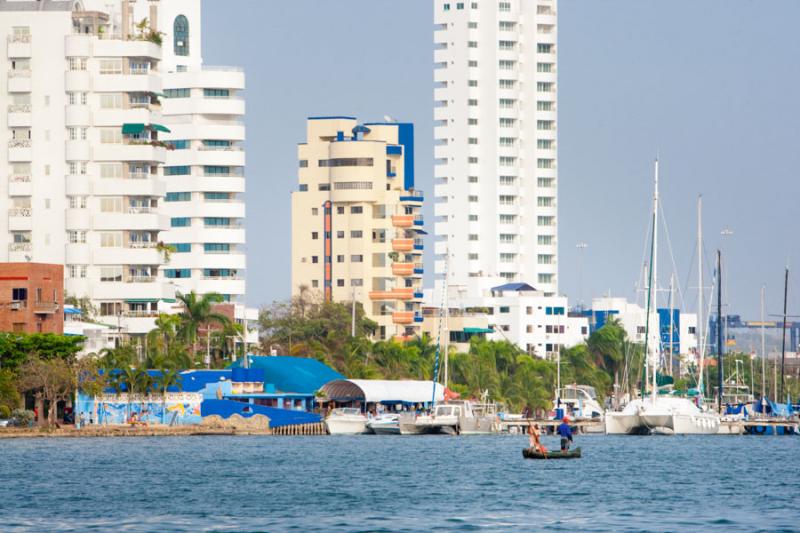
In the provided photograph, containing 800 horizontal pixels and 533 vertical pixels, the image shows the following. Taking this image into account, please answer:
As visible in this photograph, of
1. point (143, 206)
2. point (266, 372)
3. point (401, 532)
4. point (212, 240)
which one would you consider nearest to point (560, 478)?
point (401, 532)

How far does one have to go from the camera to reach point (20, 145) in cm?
16038

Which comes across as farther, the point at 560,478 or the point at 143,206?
the point at 143,206

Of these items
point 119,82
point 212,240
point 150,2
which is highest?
point 150,2

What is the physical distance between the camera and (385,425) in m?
149

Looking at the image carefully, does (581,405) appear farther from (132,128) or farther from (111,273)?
(132,128)

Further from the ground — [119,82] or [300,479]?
[119,82]

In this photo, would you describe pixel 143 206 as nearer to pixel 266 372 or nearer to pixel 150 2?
pixel 266 372

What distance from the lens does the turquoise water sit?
6631 cm

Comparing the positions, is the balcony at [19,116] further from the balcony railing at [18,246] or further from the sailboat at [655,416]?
the sailboat at [655,416]

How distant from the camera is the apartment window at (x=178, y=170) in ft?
617

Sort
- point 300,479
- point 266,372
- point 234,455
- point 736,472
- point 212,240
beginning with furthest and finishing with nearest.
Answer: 1. point 212,240
2. point 266,372
3. point 234,455
4. point 736,472
5. point 300,479

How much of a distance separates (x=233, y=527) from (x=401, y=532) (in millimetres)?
5732

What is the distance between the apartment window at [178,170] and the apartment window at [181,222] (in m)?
4.45

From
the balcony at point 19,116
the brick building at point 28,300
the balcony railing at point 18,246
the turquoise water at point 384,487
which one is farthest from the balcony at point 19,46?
the turquoise water at point 384,487
